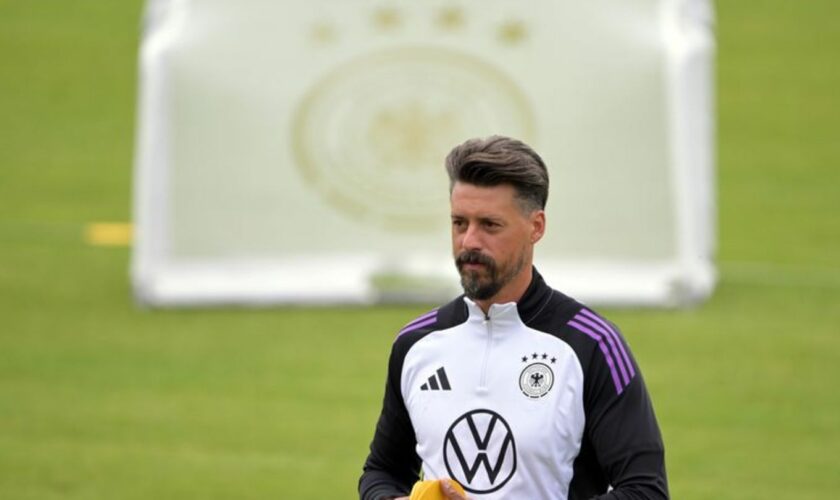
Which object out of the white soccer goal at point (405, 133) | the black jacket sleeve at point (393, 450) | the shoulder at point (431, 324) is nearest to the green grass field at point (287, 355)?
the white soccer goal at point (405, 133)

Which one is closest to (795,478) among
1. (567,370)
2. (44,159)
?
(567,370)

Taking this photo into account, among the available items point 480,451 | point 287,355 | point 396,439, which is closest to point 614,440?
point 480,451

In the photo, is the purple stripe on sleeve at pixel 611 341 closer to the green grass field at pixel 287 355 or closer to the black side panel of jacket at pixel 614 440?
the black side panel of jacket at pixel 614 440

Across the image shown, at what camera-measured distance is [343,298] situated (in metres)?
13.6

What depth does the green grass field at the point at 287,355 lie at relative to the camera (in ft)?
Answer: 33.8

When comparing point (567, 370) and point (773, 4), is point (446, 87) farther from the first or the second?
point (773, 4)

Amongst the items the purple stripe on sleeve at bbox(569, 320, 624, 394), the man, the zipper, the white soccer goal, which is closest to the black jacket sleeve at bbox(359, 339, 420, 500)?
the man

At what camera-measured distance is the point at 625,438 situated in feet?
14.1

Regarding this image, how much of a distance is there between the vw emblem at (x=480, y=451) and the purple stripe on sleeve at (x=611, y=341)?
0.32 meters

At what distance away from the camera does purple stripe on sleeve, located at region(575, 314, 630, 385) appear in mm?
4363

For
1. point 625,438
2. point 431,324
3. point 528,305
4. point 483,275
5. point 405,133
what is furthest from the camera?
point 405,133

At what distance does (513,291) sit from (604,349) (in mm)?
284

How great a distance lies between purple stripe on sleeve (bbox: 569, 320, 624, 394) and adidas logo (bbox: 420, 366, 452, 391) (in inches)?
14.0

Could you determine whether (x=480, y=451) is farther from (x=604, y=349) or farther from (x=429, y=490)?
(x=604, y=349)
